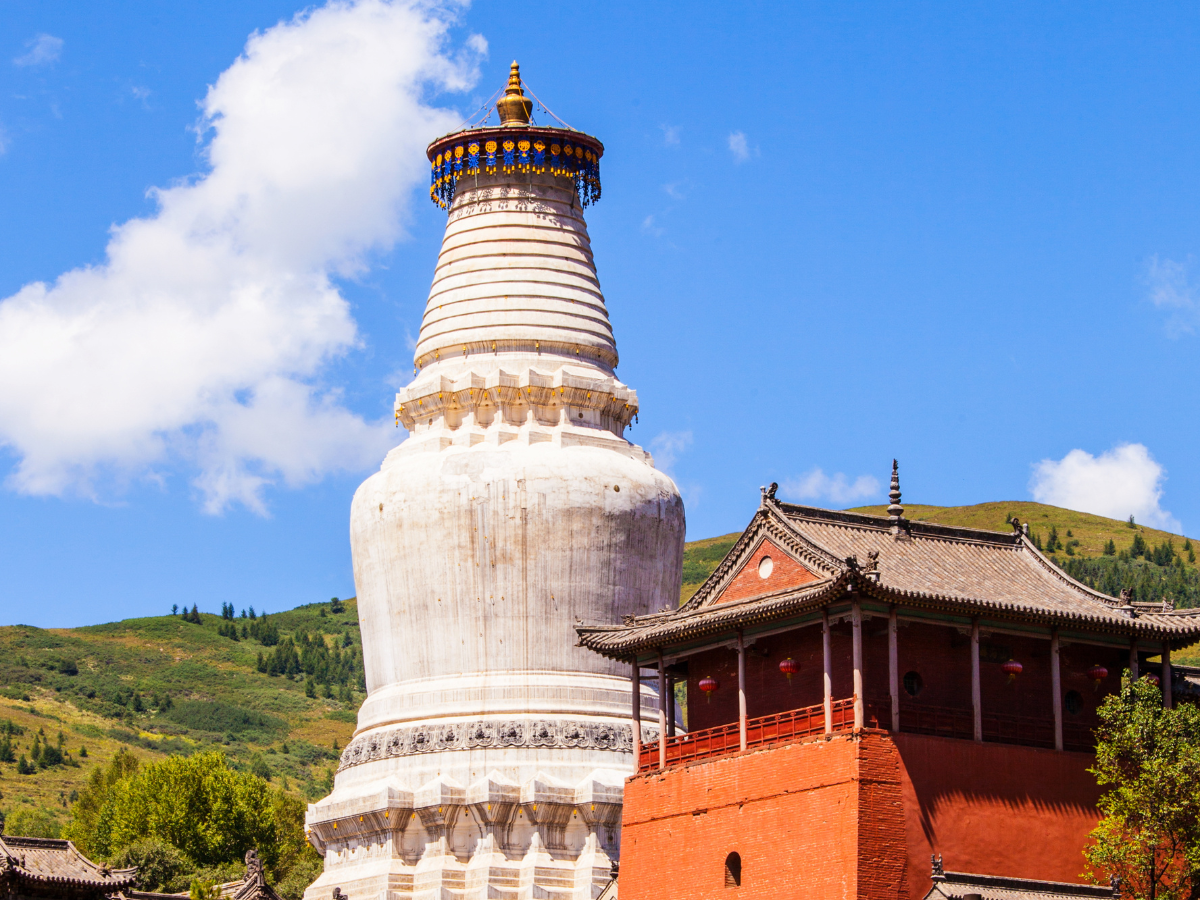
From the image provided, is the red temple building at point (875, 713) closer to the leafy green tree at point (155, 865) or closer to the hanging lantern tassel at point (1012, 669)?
the hanging lantern tassel at point (1012, 669)

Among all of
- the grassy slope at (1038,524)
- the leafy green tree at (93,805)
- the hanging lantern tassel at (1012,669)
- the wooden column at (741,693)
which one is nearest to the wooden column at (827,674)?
the wooden column at (741,693)

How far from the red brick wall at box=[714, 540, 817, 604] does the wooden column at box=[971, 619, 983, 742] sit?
2.73 metres

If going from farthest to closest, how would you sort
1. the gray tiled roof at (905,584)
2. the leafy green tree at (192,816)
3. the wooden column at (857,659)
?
1. the leafy green tree at (192,816)
2. the gray tiled roof at (905,584)
3. the wooden column at (857,659)

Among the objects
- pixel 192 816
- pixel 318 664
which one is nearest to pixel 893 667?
pixel 192 816

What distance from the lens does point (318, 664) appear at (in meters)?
138

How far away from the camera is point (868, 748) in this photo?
29.7 m

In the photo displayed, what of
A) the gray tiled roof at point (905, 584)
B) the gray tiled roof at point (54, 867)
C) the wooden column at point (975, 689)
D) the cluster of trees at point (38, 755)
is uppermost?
the cluster of trees at point (38, 755)

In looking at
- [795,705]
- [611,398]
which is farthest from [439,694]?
[795,705]

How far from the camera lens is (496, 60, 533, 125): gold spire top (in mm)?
46562

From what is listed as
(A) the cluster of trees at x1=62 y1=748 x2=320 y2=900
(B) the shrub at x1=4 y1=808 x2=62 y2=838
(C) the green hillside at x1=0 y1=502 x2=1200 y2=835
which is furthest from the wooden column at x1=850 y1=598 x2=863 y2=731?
(C) the green hillside at x1=0 y1=502 x2=1200 y2=835

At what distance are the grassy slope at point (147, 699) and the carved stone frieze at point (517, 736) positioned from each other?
50.5m

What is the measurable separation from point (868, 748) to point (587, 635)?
747 centimetres

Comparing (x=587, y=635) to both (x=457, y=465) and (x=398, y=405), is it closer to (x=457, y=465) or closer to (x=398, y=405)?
(x=457, y=465)

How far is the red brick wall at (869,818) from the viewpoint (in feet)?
96.1
